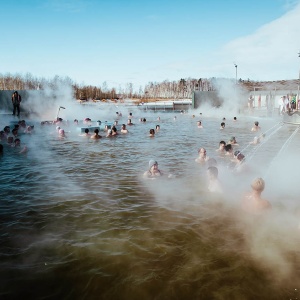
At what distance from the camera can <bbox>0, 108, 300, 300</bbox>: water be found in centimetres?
366

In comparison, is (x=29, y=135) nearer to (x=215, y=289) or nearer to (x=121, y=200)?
(x=121, y=200)

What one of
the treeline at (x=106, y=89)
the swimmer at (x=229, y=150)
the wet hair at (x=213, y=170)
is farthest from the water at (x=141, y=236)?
the treeline at (x=106, y=89)

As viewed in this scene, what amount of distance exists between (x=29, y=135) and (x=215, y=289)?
647 inches

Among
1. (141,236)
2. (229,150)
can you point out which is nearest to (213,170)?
(141,236)

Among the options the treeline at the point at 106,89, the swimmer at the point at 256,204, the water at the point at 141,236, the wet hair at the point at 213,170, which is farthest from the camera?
the treeline at the point at 106,89

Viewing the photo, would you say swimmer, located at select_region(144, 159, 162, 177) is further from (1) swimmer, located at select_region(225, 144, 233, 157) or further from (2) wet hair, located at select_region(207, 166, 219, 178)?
(1) swimmer, located at select_region(225, 144, 233, 157)

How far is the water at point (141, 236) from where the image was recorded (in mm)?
3662

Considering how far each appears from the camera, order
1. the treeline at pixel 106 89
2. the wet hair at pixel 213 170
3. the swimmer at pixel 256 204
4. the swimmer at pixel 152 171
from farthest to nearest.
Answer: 1. the treeline at pixel 106 89
2. the swimmer at pixel 152 171
3. the wet hair at pixel 213 170
4. the swimmer at pixel 256 204

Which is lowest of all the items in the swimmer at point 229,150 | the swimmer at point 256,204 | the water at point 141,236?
the water at point 141,236

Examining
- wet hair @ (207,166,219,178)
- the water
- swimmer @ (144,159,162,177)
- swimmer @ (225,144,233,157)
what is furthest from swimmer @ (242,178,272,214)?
swimmer @ (225,144,233,157)

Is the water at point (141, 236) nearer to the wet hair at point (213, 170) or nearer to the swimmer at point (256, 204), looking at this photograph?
the swimmer at point (256, 204)

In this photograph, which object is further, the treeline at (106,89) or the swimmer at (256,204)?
the treeline at (106,89)

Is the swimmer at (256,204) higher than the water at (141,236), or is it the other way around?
the swimmer at (256,204)

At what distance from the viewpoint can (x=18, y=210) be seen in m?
5.99
